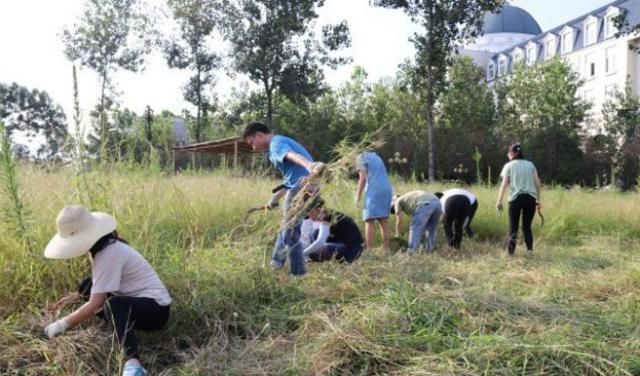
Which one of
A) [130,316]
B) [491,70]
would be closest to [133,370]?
[130,316]

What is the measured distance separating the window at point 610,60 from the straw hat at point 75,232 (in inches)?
1560

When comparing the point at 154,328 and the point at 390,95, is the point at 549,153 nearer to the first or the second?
the point at 390,95

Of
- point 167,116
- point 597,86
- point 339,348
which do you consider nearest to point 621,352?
point 339,348

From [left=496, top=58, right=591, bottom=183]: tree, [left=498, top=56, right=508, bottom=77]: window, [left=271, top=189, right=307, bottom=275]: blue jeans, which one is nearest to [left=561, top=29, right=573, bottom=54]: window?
[left=498, top=56, right=508, bottom=77]: window

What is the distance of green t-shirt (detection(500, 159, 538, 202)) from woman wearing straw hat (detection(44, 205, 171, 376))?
4.49 metres

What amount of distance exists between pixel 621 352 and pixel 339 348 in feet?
4.05

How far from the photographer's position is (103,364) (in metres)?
2.74

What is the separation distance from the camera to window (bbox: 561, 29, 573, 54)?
42.4 m

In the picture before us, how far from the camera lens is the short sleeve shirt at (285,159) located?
4.17m

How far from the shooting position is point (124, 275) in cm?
282

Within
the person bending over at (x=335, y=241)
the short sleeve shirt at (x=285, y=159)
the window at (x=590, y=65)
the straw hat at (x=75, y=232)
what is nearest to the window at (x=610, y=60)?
the window at (x=590, y=65)

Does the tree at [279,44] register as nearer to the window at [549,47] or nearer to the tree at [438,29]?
the tree at [438,29]

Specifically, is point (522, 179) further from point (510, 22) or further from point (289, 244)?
point (510, 22)

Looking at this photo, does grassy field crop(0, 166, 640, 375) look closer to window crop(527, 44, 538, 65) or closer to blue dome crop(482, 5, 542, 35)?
window crop(527, 44, 538, 65)
